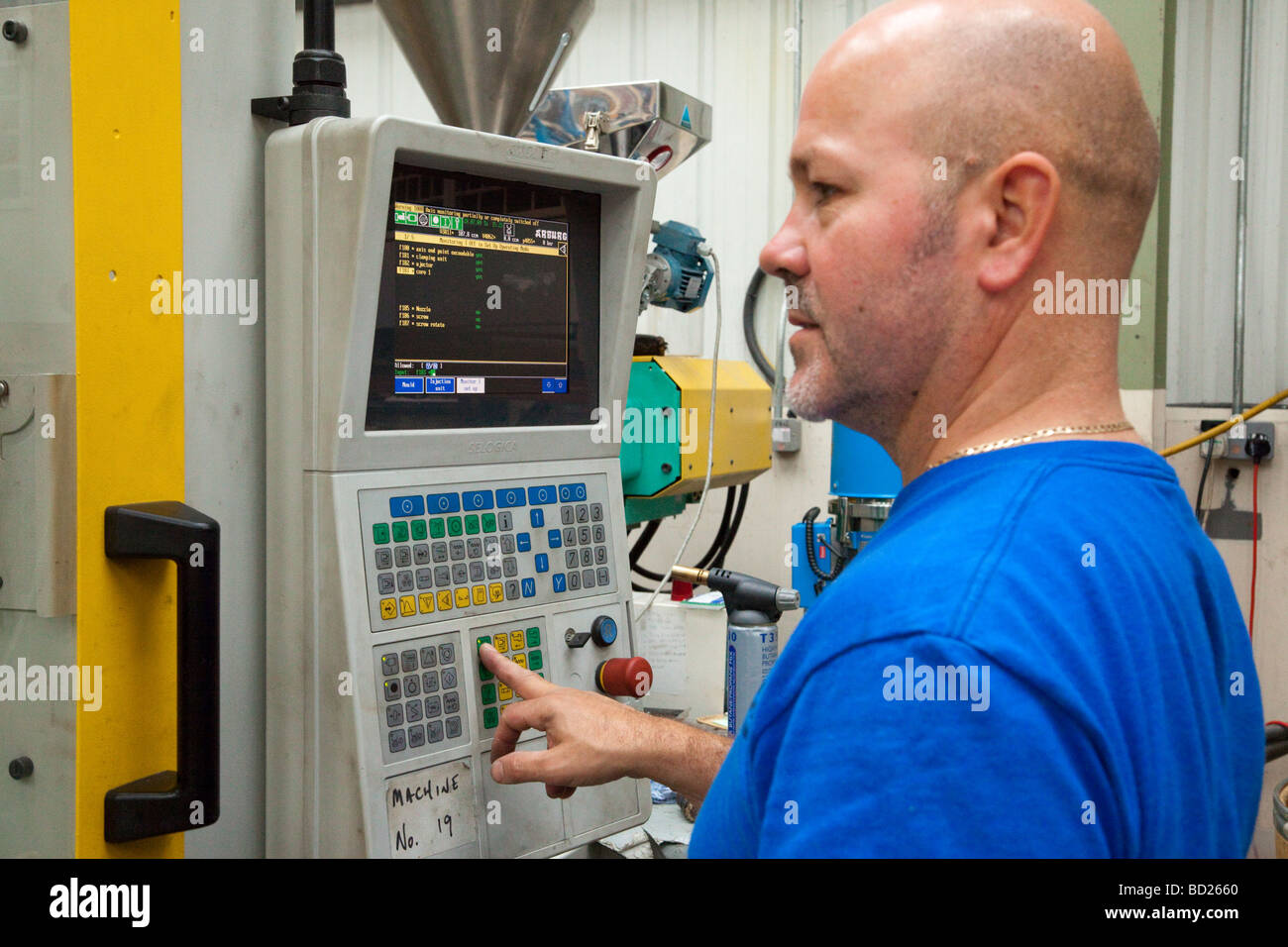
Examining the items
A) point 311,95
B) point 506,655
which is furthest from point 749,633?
point 311,95

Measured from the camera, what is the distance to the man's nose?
0.75 m

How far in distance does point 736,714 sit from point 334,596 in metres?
0.89

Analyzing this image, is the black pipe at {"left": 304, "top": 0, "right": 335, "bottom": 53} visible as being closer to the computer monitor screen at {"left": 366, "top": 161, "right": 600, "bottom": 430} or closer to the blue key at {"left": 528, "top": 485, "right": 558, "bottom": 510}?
the computer monitor screen at {"left": 366, "top": 161, "right": 600, "bottom": 430}

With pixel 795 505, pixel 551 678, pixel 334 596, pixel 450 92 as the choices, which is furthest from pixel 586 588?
pixel 795 505

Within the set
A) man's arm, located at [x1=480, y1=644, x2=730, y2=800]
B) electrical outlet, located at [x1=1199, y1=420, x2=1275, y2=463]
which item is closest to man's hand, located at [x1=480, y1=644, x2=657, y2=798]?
man's arm, located at [x1=480, y1=644, x2=730, y2=800]

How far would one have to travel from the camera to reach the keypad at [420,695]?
93cm

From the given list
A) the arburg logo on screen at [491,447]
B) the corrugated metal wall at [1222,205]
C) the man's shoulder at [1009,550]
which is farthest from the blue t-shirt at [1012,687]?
the corrugated metal wall at [1222,205]

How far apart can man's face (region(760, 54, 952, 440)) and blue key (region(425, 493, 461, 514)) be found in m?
0.39

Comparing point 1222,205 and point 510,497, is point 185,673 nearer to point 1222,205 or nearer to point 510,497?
point 510,497

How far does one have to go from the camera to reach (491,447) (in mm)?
1051

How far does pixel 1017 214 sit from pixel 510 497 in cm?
56

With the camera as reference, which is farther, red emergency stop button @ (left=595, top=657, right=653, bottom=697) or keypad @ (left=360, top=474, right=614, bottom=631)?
red emergency stop button @ (left=595, top=657, right=653, bottom=697)

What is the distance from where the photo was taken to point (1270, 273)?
9.91 ft

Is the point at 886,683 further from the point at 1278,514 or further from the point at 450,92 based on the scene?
the point at 1278,514
